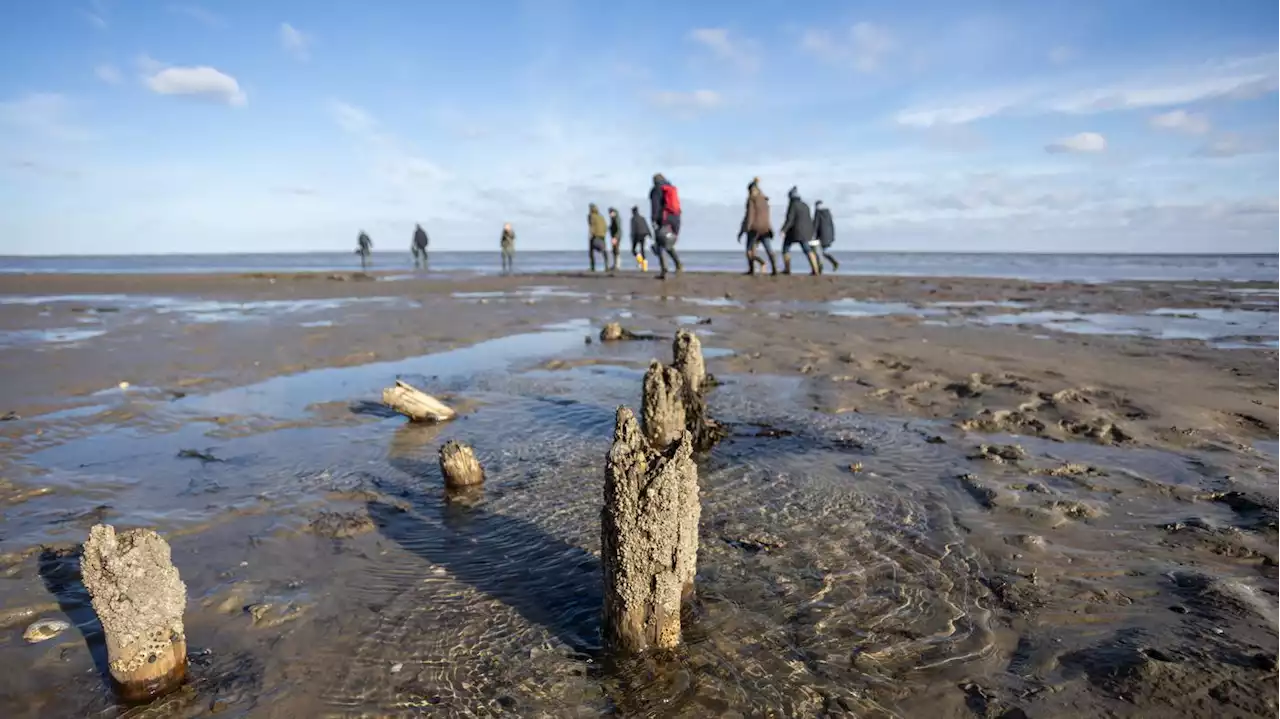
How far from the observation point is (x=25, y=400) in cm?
669

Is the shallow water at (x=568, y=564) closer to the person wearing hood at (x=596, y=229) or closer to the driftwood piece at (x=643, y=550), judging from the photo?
the driftwood piece at (x=643, y=550)

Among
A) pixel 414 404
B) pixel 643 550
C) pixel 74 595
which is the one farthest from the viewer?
pixel 414 404

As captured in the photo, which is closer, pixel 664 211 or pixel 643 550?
pixel 643 550

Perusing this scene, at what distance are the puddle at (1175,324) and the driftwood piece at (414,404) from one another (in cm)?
1010

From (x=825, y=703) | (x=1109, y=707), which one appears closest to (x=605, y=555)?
(x=825, y=703)

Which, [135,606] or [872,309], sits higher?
[872,309]

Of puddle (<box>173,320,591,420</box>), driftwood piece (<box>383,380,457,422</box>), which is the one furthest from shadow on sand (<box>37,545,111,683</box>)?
puddle (<box>173,320,591,420</box>)

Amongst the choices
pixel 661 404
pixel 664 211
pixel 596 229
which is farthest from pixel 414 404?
pixel 596 229

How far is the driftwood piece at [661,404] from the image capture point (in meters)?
5.11

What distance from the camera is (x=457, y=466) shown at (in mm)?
4543

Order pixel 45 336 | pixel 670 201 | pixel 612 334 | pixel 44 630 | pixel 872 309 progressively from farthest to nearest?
pixel 670 201 < pixel 872 309 < pixel 45 336 < pixel 612 334 < pixel 44 630

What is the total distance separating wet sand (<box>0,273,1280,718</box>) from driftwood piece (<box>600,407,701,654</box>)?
0.15 meters

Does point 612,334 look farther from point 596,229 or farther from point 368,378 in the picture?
point 596,229

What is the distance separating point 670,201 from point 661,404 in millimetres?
15287
